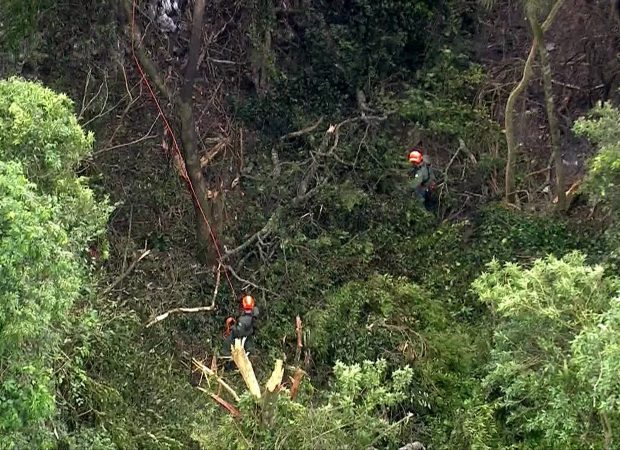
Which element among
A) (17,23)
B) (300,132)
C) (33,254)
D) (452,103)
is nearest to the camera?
(33,254)

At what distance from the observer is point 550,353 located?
6.27m

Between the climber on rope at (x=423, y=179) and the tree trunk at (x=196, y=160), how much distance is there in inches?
109

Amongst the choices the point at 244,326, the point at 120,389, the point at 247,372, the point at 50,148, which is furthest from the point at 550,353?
the point at 50,148

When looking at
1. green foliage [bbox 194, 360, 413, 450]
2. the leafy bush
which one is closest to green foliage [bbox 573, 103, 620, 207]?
the leafy bush

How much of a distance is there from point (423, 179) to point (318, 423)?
4.67 metres

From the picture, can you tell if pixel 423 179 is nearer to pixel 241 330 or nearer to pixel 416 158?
pixel 416 158

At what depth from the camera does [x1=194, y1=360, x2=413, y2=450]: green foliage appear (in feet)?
19.5

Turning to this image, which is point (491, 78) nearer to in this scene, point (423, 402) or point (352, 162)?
point (352, 162)

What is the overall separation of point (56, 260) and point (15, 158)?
1.25 meters

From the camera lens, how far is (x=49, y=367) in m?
5.56

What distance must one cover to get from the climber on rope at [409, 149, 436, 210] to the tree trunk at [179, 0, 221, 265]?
276 cm

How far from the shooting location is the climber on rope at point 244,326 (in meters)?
7.93

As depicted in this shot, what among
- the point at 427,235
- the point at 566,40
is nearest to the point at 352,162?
the point at 427,235

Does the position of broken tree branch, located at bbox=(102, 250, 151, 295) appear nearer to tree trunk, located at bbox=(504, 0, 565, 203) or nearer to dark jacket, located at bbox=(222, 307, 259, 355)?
dark jacket, located at bbox=(222, 307, 259, 355)
